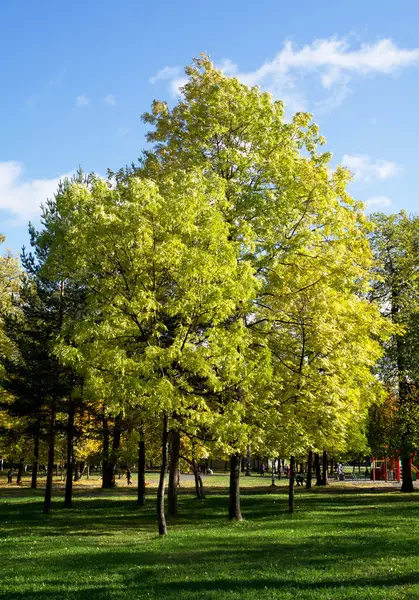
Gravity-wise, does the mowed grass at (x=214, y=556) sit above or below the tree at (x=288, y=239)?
below

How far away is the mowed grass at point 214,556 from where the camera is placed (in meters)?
9.95

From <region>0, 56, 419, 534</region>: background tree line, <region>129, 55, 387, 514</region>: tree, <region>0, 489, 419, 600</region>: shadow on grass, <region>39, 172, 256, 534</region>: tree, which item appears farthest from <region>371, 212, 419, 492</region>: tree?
<region>39, 172, 256, 534</region>: tree

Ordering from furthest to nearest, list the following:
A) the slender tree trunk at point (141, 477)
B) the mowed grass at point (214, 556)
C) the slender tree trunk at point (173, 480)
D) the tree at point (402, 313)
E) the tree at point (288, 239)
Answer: the tree at point (402, 313)
the slender tree trunk at point (141, 477)
the slender tree trunk at point (173, 480)
the tree at point (288, 239)
the mowed grass at point (214, 556)

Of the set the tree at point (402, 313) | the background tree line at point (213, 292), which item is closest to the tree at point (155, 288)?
the background tree line at point (213, 292)

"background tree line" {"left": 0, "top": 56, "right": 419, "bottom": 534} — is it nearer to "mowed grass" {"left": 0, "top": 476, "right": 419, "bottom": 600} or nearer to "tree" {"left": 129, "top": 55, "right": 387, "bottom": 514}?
"tree" {"left": 129, "top": 55, "right": 387, "bottom": 514}

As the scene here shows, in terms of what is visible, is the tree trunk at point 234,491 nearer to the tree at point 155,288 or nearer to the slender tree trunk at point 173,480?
the slender tree trunk at point 173,480

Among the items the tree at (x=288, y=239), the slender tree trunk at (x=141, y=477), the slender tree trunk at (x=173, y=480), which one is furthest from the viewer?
the slender tree trunk at (x=141, y=477)

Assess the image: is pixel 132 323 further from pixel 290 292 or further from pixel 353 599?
pixel 353 599

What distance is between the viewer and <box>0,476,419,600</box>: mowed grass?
392 inches

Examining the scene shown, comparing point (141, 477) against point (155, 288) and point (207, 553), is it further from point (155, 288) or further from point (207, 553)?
point (207, 553)

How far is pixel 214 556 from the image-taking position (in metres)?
13.2

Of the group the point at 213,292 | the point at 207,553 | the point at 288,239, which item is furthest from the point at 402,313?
the point at 207,553

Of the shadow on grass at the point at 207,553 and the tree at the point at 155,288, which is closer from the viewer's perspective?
the shadow on grass at the point at 207,553

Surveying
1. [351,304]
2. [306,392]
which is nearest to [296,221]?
[351,304]
